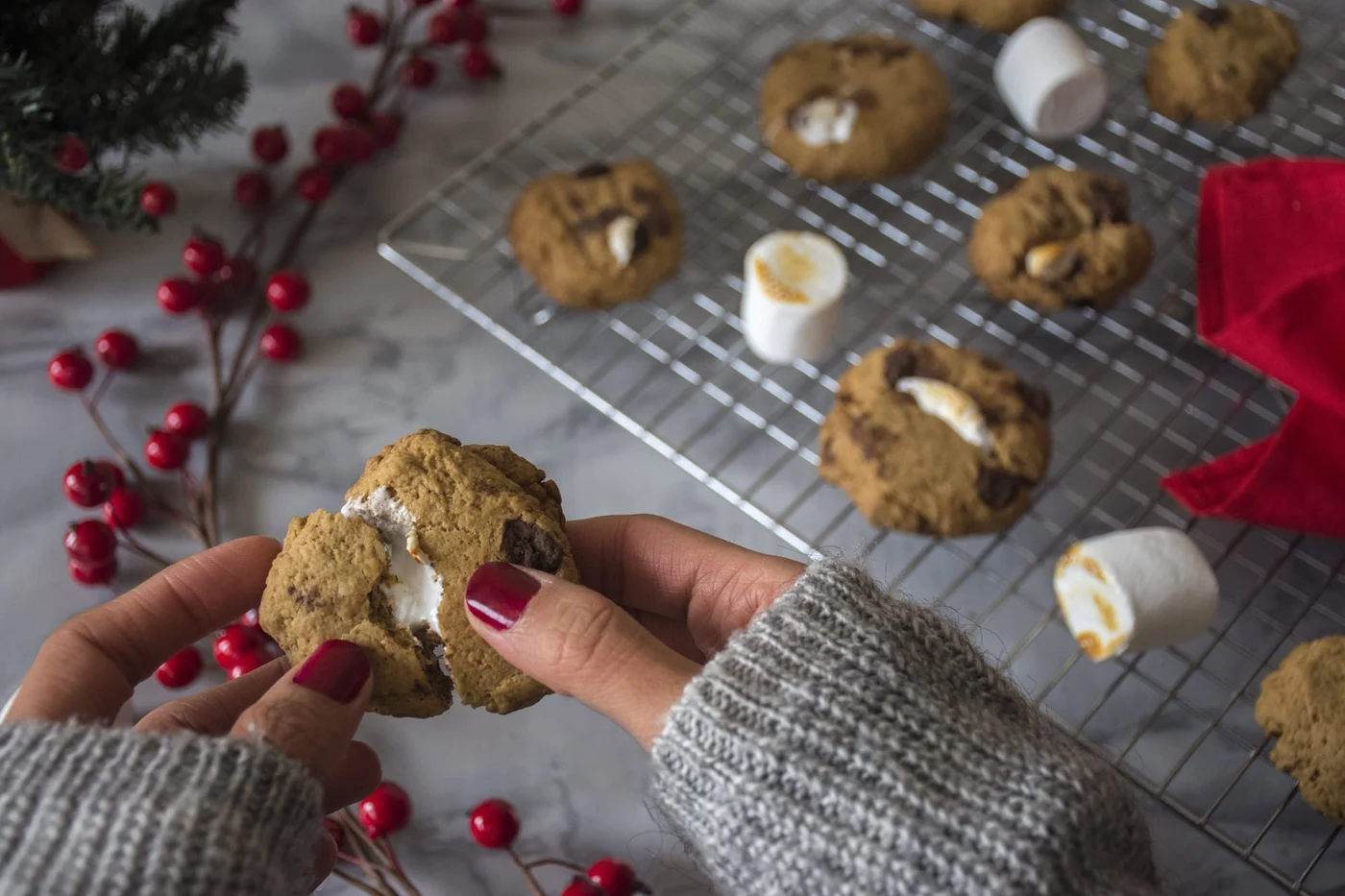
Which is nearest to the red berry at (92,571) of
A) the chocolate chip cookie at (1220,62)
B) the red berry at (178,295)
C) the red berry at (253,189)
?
the red berry at (178,295)

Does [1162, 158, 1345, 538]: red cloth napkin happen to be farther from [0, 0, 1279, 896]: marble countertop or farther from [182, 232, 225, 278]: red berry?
[182, 232, 225, 278]: red berry

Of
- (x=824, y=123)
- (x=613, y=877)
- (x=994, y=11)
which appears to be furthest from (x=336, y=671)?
(x=994, y=11)

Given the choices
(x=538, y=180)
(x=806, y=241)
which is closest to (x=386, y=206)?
(x=538, y=180)

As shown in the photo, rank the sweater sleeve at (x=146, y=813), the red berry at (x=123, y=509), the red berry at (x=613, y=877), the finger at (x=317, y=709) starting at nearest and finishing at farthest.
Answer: the sweater sleeve at (x=146, y=813) → the finger at (x=317, y=709) → the red berry at (x=613, y=877) → the red berry at (x=123, y=509)

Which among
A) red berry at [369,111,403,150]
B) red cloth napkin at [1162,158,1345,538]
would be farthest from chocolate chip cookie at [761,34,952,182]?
red berry at [369,111,403,150]

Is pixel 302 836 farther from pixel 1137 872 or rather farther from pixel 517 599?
pixel 1137 872

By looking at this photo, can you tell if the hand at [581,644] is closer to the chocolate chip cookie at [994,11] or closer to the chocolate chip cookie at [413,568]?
the chocolate chip cookie at [413,568]
